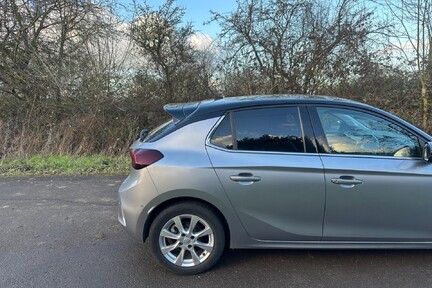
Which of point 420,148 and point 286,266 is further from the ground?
point 420,148

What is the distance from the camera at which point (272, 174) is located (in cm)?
328

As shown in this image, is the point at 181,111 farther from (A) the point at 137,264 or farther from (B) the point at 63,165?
(B) the point at 63,165

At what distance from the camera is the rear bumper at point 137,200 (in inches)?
132

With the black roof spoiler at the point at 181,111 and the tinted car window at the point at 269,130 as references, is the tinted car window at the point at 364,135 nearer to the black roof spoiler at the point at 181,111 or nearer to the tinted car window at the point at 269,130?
the tinted car window at the point at 269,130

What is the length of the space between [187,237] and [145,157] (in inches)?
32.5

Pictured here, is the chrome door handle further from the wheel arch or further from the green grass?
the green grass

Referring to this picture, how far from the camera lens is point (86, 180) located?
22.2ft

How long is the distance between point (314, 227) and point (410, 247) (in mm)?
914

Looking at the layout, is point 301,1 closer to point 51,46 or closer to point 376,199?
point 51,46

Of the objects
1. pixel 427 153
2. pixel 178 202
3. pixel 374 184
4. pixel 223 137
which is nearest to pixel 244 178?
pixel 223 137

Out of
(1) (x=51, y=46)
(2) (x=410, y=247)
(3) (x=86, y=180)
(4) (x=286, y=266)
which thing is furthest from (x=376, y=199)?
(1) (x=51, y=46)

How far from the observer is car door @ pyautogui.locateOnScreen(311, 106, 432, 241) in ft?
10.8

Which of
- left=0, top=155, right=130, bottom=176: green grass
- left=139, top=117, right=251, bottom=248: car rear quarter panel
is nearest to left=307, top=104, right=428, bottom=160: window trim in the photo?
left=139, top=117, right=251, bottom=248: car rear quarter panel

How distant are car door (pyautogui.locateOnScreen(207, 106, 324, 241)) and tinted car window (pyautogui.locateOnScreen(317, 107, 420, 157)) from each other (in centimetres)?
22
